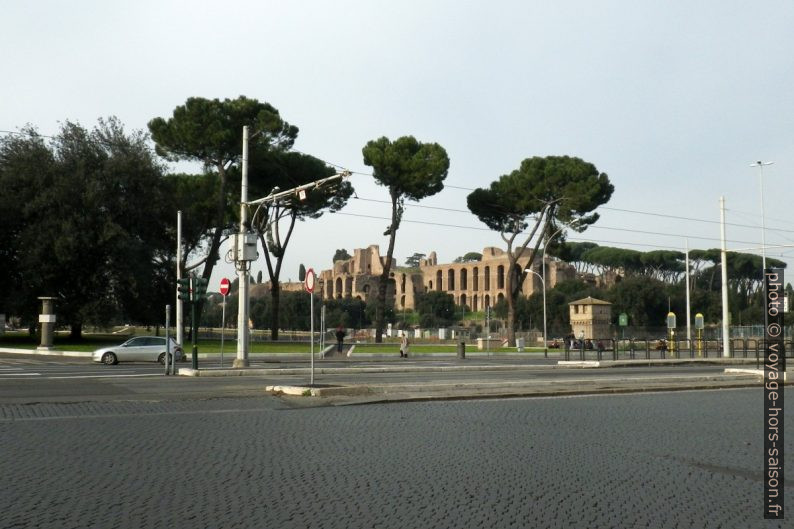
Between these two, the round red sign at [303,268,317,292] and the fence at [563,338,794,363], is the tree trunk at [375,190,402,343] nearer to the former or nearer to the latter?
the fence at [563,338,794,363]

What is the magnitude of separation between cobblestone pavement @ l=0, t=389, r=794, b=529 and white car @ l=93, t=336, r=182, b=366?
16049 mm

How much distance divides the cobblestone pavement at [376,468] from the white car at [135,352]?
52.7ft

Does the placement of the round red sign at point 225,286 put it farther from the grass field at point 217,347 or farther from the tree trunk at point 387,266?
the tree trunk at point 387,266

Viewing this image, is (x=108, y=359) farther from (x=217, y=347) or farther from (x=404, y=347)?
(x=404, y=347)

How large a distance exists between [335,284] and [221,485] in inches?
5687

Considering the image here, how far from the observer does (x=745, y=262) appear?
333ft

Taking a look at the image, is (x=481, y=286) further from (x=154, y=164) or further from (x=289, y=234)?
(x=154, y=164)

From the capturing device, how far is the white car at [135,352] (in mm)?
27203

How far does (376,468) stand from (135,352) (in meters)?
22.9

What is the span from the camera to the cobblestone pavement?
5363 mm

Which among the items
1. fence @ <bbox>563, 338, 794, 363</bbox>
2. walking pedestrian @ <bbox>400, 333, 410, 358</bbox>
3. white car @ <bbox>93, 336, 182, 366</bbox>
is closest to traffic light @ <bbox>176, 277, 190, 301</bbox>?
white car @ <bbox>93, 336, 182, 366</bbox>

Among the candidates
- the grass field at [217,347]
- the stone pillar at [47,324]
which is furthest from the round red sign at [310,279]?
the stone pillar at [47,324]

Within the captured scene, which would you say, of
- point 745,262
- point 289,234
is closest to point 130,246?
point 289,234

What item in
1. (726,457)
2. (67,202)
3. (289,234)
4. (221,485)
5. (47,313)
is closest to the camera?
(221,485)
